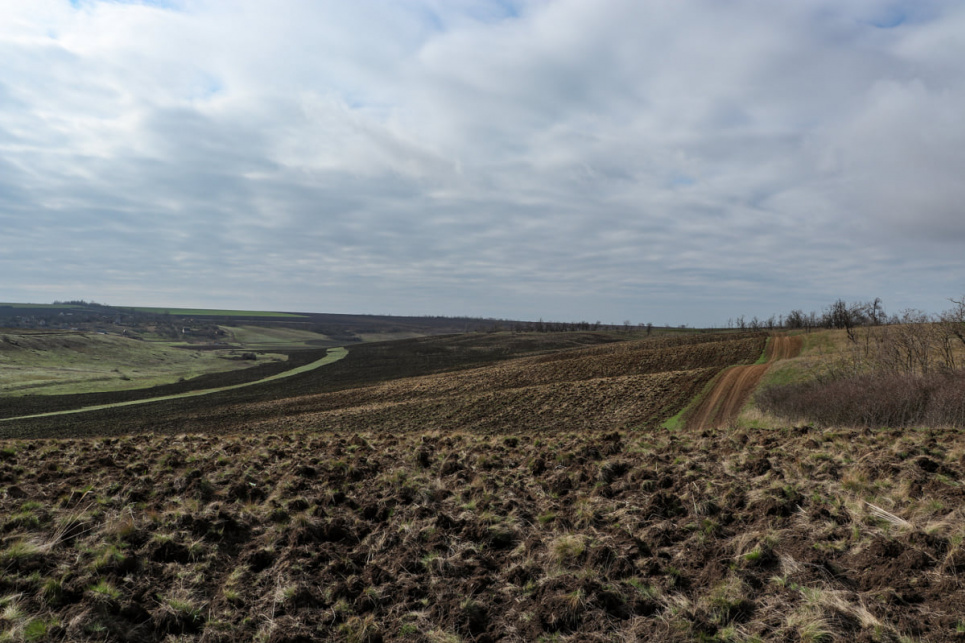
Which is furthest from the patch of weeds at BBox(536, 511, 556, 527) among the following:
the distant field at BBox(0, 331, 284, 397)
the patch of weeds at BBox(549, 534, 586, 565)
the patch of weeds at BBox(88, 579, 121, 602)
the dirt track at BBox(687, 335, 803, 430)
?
the distant field at BBox(0, 331, 284, 397)

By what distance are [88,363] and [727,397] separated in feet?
363

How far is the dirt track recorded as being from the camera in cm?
2700

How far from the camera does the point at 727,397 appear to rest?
32.6 metres

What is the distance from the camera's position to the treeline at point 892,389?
17938mm

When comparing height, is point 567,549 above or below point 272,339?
above

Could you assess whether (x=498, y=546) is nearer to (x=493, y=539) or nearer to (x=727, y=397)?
(x=493, y=539)

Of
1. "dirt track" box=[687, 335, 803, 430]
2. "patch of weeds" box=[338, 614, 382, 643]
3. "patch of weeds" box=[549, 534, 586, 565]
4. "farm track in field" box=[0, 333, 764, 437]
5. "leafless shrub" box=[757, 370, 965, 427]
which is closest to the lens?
"patch of weeds" box=[338, 614, 382, 643]

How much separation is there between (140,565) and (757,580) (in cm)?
834

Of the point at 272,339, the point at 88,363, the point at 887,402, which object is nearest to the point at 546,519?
the point at 887,402

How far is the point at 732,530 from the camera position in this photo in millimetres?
7238

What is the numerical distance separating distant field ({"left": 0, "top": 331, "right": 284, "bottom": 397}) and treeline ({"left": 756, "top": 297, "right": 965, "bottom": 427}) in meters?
77.6

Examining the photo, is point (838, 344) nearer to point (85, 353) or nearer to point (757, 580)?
point (757, 580)

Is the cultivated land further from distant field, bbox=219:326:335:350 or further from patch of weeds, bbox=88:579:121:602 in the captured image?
distant field, bbox=219:326:335:350

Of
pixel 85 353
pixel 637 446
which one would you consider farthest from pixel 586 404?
pixel 85 353
